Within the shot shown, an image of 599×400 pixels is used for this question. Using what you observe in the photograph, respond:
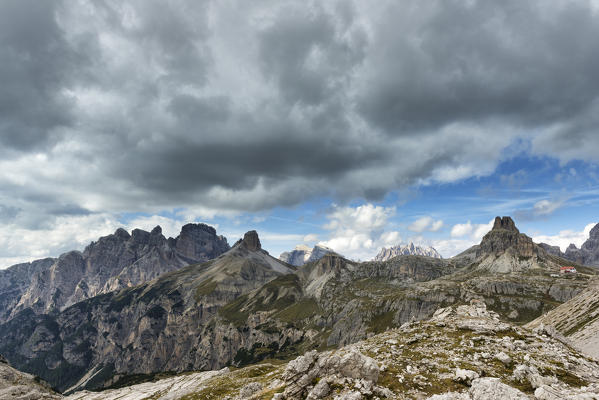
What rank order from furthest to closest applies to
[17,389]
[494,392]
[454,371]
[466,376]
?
1. [17,389]
2. [454,371]
3. [466,376]
4. [494,392]

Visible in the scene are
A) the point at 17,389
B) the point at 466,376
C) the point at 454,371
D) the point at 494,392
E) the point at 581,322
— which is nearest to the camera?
the point at 494,392

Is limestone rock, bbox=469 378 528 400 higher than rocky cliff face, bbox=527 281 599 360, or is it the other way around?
limestone rock, bbox=469 378 528 400

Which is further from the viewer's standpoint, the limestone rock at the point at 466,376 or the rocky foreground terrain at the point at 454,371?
the limestone rock at the point at 466,376

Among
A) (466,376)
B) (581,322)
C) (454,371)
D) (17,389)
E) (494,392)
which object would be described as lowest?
(17,389)

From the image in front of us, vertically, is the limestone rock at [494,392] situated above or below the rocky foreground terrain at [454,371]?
above

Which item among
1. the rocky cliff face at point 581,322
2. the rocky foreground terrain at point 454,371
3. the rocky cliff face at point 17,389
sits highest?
the rocky foreground terrain at point 454,371

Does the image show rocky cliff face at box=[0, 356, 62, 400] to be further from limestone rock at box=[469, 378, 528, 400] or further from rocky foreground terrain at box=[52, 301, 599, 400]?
limestone rock at box=[469, 378, 528, 400]

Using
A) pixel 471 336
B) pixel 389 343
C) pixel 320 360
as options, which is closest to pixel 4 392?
pixel 320 360

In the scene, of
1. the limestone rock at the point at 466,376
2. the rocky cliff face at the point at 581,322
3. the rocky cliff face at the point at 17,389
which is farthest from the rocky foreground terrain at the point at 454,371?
the rocky cliff face at the point at 581,322

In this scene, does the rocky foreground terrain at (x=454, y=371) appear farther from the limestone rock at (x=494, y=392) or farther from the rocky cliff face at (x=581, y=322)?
the rocky cliff face at (x=581, y=322)

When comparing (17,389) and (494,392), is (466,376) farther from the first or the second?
(17,389)

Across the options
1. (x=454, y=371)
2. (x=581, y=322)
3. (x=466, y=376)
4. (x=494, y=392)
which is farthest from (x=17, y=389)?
(x=581, y=322)

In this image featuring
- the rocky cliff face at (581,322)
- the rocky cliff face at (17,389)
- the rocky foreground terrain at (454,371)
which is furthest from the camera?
the rocky cliff face at (581,322)

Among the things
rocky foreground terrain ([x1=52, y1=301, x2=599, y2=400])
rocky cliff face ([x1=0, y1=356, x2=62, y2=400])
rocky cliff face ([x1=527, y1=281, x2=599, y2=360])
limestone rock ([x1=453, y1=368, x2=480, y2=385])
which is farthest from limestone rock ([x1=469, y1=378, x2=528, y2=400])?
rocky cliff face ([x1=0, y1=356, x2=62, y2=400])
